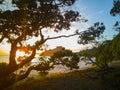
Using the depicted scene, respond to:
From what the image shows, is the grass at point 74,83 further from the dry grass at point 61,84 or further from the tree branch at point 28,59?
the tree branch at point 28,59

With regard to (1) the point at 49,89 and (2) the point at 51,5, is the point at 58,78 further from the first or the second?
(2) the point at 51,5

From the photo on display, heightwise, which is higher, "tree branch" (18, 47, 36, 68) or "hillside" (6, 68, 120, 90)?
"tree branch" (18, 47, 36, 68)

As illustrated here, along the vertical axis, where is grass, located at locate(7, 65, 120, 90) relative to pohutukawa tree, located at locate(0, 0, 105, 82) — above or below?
below

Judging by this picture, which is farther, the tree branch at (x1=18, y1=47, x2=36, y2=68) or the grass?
the grass

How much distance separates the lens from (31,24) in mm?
16578

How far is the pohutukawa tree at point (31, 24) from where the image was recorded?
15.8m

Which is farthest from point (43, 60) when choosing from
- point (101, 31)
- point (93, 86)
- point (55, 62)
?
point (93, 86)

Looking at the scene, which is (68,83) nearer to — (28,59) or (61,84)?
(61,84)

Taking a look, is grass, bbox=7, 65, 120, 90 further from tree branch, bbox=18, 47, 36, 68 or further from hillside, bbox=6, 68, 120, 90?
tree branch, bbox=18, 47, 36, 68

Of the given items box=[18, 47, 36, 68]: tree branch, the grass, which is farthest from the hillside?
box=[18, 47, 36, 68]: tree branch

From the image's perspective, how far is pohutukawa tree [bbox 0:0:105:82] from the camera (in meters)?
15.8

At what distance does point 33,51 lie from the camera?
17.8 meters

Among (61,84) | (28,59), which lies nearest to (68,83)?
(61,84)

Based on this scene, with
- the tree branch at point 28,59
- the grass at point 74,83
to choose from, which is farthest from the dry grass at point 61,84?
the tree branch at point 28,59
